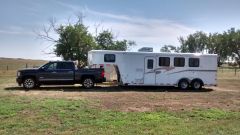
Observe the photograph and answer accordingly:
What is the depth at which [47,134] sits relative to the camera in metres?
9.88

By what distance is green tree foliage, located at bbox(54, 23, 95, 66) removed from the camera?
43.3m

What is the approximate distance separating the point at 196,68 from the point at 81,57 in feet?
70.3

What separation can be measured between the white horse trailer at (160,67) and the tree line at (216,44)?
6562cm

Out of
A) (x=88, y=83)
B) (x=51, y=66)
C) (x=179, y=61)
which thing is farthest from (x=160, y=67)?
(x=51, y=66)

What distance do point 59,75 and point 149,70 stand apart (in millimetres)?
5248

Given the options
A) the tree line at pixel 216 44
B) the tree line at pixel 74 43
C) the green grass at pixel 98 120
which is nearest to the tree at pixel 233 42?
the tree line at pixel 216 44

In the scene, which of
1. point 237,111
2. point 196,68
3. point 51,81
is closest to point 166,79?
point 196,68

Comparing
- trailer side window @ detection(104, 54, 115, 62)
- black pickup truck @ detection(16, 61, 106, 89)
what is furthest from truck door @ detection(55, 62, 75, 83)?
trailer side window @ detection(104, 54, 115, 62)

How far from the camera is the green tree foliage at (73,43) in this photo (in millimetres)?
43281

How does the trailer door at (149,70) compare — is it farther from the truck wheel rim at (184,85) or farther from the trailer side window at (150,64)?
the truck wheel rim at (184,85)

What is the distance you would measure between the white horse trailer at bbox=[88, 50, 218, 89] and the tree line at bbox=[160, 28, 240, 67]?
65622mm

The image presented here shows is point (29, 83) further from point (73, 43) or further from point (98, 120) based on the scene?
point (73, 43)

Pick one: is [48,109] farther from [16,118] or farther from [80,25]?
[80,25]

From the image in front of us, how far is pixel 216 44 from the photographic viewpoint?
322 feet
